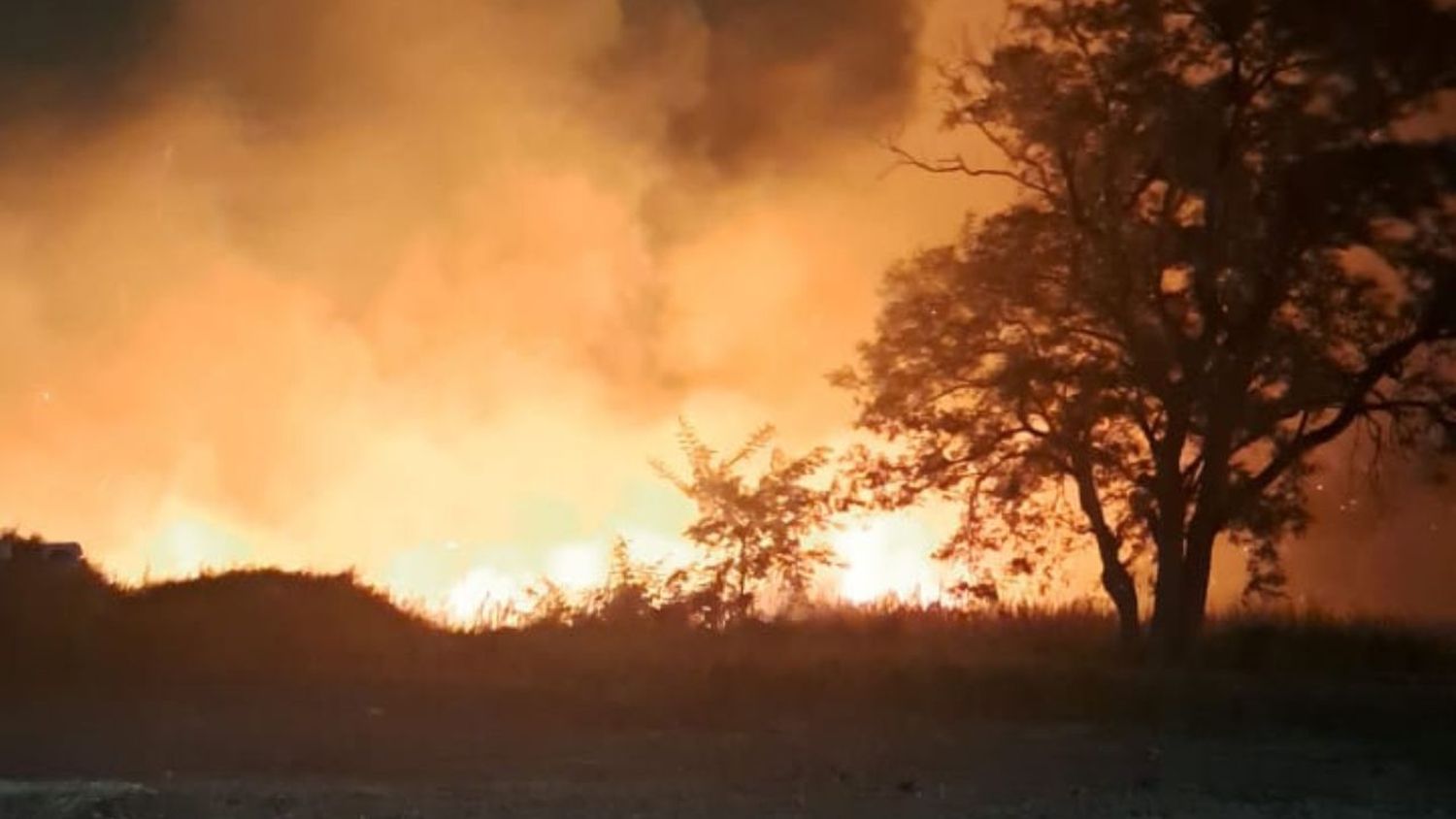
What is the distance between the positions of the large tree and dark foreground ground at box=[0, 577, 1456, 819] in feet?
8.12

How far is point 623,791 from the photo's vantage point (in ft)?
44.8

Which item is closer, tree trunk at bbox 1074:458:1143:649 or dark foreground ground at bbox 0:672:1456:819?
dark foreground ground at bbox 0:672:1456:819

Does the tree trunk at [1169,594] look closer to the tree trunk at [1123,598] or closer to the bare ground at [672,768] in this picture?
the tree trunk at [1123,598]

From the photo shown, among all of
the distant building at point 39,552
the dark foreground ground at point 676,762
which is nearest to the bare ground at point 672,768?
the dark foreground ground at point 676,762

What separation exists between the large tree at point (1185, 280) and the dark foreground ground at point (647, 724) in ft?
8.12

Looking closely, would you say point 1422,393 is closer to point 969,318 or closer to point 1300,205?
point 1300,205

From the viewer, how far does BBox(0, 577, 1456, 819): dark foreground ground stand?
13.6m

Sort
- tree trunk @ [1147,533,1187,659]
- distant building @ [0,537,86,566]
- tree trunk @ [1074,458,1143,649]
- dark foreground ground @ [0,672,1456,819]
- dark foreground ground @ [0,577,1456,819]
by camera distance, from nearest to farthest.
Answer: dark foreground ground @ [0,672,1456,819] < dark foreground ground @ [0,577,1456,819] < distant building @ [0,537,86,566] < tree trunk @ [1147,533,1187,659] < tree trunk @ [1074,458,1143,649]

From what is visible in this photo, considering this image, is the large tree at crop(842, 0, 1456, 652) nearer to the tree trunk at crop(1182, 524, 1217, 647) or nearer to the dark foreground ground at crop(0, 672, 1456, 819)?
the tree trunk at crop(1182, 524, 1217, 647)

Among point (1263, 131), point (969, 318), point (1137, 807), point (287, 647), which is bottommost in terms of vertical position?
point (1137, 807)

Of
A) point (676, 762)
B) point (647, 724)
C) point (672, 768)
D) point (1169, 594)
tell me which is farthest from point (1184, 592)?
point (672, 768)

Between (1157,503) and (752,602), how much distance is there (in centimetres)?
513

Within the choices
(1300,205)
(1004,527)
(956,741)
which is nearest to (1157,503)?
(1004,527)

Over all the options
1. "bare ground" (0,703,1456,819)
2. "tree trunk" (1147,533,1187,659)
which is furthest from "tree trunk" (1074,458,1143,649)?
"bare ground" (0,703,1456,819)
